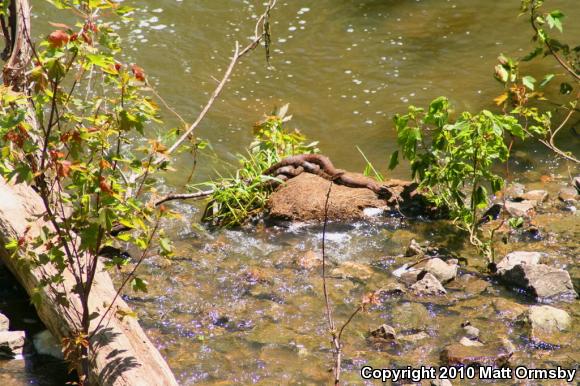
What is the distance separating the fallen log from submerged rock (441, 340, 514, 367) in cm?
145

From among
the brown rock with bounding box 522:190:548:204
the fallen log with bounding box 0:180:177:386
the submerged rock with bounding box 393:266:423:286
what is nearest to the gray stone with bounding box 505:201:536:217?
the brown rock with bounding box 522:190:548:204

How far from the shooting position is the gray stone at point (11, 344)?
411cm

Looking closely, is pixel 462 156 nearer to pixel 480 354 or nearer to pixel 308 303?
pixel 308 303

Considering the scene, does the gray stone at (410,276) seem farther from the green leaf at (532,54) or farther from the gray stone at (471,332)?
the green leaf at (532,54)

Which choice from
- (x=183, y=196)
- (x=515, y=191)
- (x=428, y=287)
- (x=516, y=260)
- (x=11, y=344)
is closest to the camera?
(x=11, y=344)

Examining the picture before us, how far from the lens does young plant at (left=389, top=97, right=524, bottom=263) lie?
16.4 ft

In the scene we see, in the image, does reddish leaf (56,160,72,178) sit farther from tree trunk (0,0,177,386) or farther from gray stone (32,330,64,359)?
gray stone (32,330,64,359)

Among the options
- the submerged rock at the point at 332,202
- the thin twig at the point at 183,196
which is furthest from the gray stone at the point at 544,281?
the thin twig at the point at 183,196

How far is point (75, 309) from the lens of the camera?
12.0ft

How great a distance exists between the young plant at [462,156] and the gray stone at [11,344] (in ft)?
8.87

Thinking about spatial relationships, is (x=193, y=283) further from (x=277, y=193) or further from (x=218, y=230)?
(x=277, y=193)

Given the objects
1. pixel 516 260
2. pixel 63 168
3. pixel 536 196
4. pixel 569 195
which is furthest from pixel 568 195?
pixel 63 168

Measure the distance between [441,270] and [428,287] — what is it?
0.63 feet

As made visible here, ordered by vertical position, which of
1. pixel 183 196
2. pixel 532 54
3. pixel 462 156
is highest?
pixel 532 54
